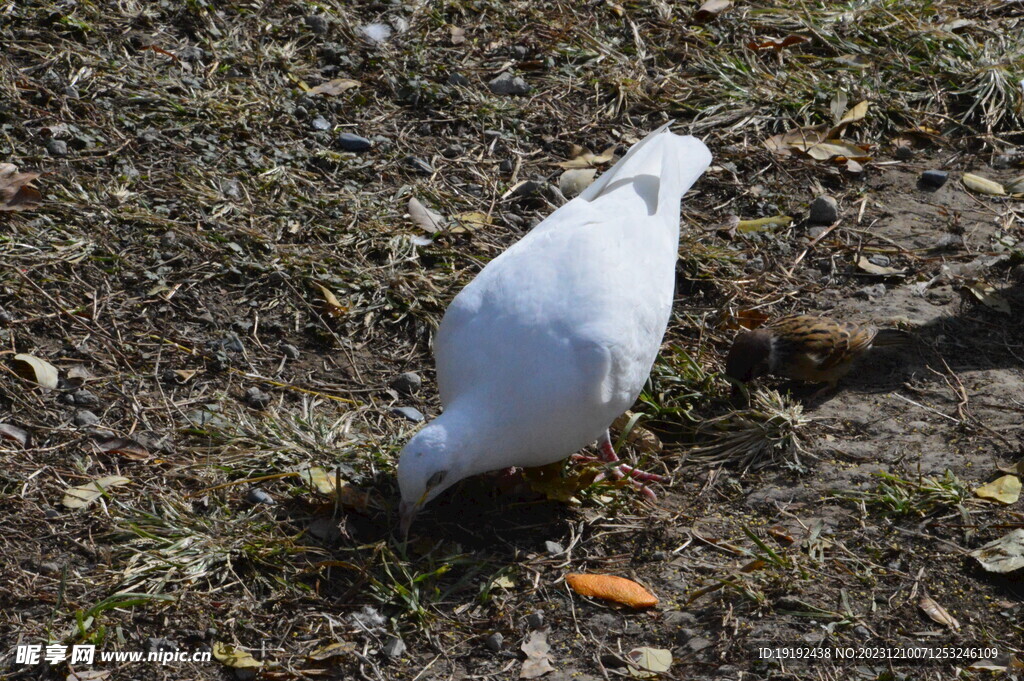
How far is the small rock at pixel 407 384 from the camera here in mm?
4395

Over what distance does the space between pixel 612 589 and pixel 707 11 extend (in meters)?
4.25

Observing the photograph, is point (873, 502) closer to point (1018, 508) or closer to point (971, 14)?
point (1018, 508)

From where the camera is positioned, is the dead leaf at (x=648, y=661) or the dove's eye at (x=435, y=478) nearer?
the dead leaf at (x=648, y=661)

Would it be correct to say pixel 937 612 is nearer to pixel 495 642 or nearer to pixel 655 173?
pixel 495 642

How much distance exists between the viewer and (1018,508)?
3.59 m

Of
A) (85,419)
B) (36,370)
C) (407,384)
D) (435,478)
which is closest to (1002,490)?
(435,478)

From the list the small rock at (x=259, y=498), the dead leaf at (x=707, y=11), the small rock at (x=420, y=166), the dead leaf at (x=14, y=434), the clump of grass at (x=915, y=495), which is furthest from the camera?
the dead leaf at (x=707, y=11)

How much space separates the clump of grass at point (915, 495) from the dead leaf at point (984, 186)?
2.24 metres

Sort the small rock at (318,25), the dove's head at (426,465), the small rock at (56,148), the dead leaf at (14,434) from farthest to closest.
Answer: the small rock at (318,25) < the small rock at (56,148) < the dead leaf at (14,434) < the dove's head at (426,465)

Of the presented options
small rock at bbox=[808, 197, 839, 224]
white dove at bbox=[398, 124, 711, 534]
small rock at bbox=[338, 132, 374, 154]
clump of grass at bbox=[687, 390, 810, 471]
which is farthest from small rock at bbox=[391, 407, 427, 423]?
small rock at bbox=[808, 197, 839, 224]

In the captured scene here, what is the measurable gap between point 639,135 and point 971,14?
243 cm

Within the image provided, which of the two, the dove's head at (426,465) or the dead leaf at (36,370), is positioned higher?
the dove's head at (426,465)

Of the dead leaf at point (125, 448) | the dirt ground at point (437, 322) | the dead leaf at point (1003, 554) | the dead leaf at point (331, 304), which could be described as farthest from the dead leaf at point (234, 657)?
the dead leaf at point (1003, 554)

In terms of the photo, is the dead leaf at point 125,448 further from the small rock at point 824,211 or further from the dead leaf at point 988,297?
the dead leaf at point 988,297
